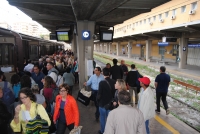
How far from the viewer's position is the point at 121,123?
254 centimetres

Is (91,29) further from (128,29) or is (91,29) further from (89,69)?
(128,29)

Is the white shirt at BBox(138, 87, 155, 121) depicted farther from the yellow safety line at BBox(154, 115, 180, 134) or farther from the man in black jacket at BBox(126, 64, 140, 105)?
the man in black jacket at BBox(126, 64, 140, 105)

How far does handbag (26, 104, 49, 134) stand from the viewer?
9.28 ft

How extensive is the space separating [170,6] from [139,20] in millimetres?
9358

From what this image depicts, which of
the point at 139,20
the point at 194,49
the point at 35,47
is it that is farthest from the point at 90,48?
the point at 139,20

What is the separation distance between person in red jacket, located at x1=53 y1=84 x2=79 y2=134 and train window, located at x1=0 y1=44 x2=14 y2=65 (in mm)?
6643

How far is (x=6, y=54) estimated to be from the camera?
9.22 metres

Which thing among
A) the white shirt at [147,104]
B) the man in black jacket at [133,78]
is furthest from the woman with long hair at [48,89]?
the man in black jacket at [133,78]

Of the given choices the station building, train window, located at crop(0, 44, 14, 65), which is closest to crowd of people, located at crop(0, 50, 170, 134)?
train window, located at crop(0, 44, 14, 65)

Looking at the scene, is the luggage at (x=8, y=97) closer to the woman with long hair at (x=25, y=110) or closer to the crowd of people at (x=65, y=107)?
the crowd of people at (x=65, y=107)

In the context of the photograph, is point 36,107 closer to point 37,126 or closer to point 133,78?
point 37,126

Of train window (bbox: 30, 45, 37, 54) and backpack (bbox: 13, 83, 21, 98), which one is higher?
train window (bbox: 30, 45, 37, 54)

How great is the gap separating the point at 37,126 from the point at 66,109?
750mm

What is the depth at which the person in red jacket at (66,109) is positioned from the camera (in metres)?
3.55
